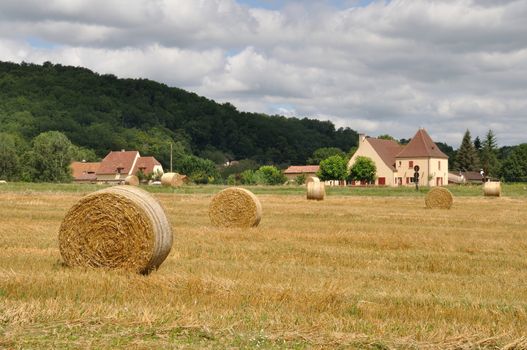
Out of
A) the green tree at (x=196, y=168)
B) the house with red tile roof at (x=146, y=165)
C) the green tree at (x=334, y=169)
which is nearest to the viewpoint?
the green tree at (x=334, y=169)

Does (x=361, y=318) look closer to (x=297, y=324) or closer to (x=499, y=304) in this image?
(x=297, y=324)

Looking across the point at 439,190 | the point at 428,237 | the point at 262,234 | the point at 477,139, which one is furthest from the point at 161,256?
the point at 477,139

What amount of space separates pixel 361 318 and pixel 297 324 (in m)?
1.26

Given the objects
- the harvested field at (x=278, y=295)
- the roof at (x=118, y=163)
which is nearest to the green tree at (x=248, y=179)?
the roof at (x=118, y=163)

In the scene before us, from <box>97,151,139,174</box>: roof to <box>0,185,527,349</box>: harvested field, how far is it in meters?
109

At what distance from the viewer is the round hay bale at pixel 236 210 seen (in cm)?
2352

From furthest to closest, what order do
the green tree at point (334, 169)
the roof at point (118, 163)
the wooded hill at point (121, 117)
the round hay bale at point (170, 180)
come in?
1. the wooded hill at point (121, 117)
2. the roof at point (118, 163)
3. the green tree at point (334, 169)
4. the round hay bale at point (170, 180)

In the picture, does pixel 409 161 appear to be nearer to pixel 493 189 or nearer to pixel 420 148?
pixel 420 148

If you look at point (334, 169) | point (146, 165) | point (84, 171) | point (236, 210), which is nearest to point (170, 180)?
point (236, 210)

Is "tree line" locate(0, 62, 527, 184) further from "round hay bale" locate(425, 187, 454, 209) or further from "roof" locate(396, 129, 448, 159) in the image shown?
"round hay bale" locate(425, 187, 454, 209)

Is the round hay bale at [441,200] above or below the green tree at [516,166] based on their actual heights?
below

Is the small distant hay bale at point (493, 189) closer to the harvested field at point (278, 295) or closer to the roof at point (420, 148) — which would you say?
the harvested field at point (278, 295)

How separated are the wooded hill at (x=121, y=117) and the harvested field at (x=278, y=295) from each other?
129 m

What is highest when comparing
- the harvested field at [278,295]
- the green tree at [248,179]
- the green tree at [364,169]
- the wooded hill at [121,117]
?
the wooded hill at [121,117]
